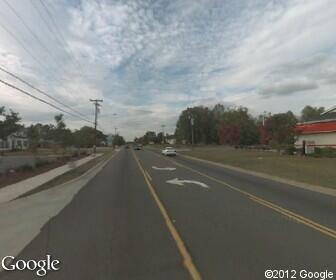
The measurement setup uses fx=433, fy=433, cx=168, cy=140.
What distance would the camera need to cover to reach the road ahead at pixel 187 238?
20.9 feet

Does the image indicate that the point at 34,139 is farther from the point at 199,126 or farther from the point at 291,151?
the point at 199,126

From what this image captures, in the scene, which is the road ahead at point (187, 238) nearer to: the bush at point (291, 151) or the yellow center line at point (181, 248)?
the yellow center line at point (181, 248)

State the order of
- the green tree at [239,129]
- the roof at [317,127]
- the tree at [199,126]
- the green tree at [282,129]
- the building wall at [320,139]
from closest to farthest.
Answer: the building wall at [320,139] < the roof at [317,127] < the green tree at [282,129] < the green tree at [239,129] < the tree at [199,126]

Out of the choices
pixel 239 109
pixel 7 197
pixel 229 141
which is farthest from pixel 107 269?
pixel 239 109

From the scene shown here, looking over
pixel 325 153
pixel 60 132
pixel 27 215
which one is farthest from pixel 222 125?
pixel 27 215

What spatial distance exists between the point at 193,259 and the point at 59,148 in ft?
217

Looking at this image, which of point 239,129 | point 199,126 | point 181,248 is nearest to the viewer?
point 181,248

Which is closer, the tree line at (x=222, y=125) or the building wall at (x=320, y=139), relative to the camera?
the building wall at (x=320, y=139)

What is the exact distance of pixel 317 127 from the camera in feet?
172

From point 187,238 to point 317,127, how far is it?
47.5 meters

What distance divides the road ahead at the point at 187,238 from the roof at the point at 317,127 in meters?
37.7

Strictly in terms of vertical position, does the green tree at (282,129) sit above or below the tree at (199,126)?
below

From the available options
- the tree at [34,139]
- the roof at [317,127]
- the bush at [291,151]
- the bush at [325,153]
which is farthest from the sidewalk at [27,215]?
the tree at [34,139]

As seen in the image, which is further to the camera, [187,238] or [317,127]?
[317,127]
